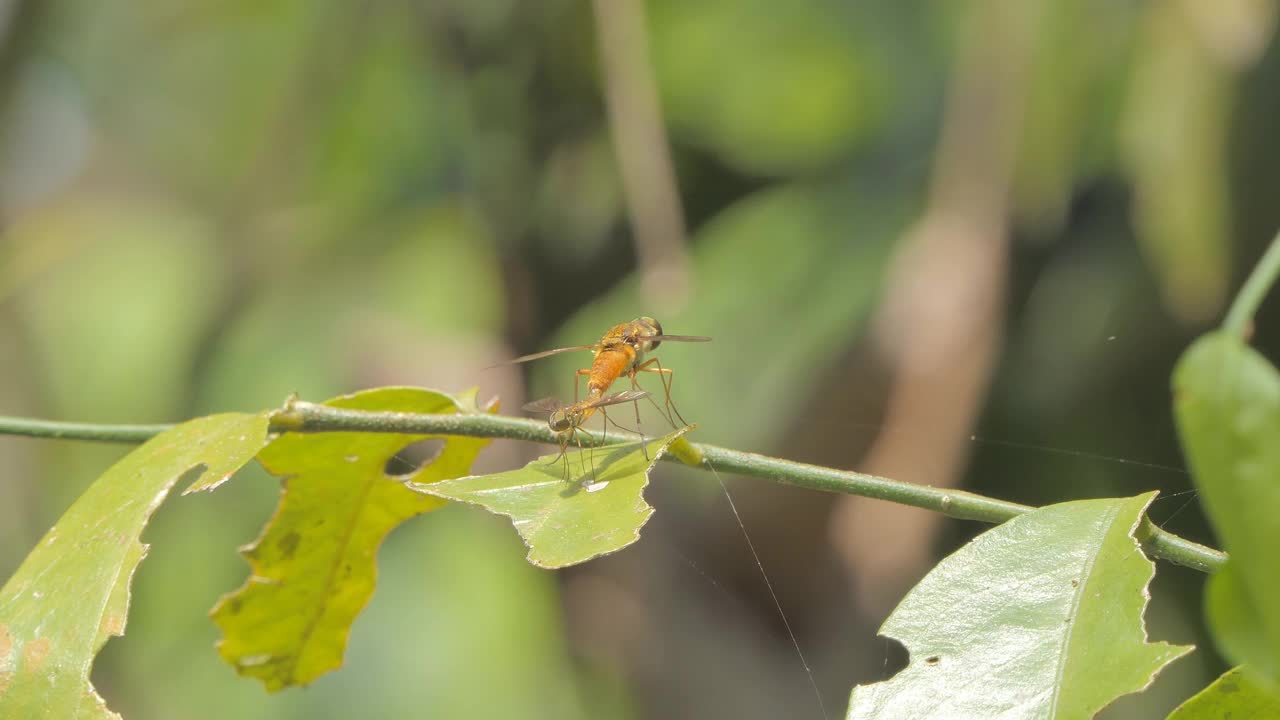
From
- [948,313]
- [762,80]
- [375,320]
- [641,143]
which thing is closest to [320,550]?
[641,143]

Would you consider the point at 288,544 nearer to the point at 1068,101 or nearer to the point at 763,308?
the point at 1068,101

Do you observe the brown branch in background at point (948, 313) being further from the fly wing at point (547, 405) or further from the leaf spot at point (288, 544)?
the leaf spot at point (288, 544)

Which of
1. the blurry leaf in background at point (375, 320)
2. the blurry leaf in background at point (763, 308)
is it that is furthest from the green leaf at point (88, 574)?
the blurry leaf in background at point (375, 320)

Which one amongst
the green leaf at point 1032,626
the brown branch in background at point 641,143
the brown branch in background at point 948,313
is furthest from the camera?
the brown branch in background at point 948,313

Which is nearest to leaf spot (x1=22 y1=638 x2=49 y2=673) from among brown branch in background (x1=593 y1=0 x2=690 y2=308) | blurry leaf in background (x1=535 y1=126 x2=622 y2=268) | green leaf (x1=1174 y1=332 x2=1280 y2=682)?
green leaf (x1=1174 y1=332 x2=1280 y2=682)

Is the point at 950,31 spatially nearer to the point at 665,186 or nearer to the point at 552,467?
the point at 665,186
